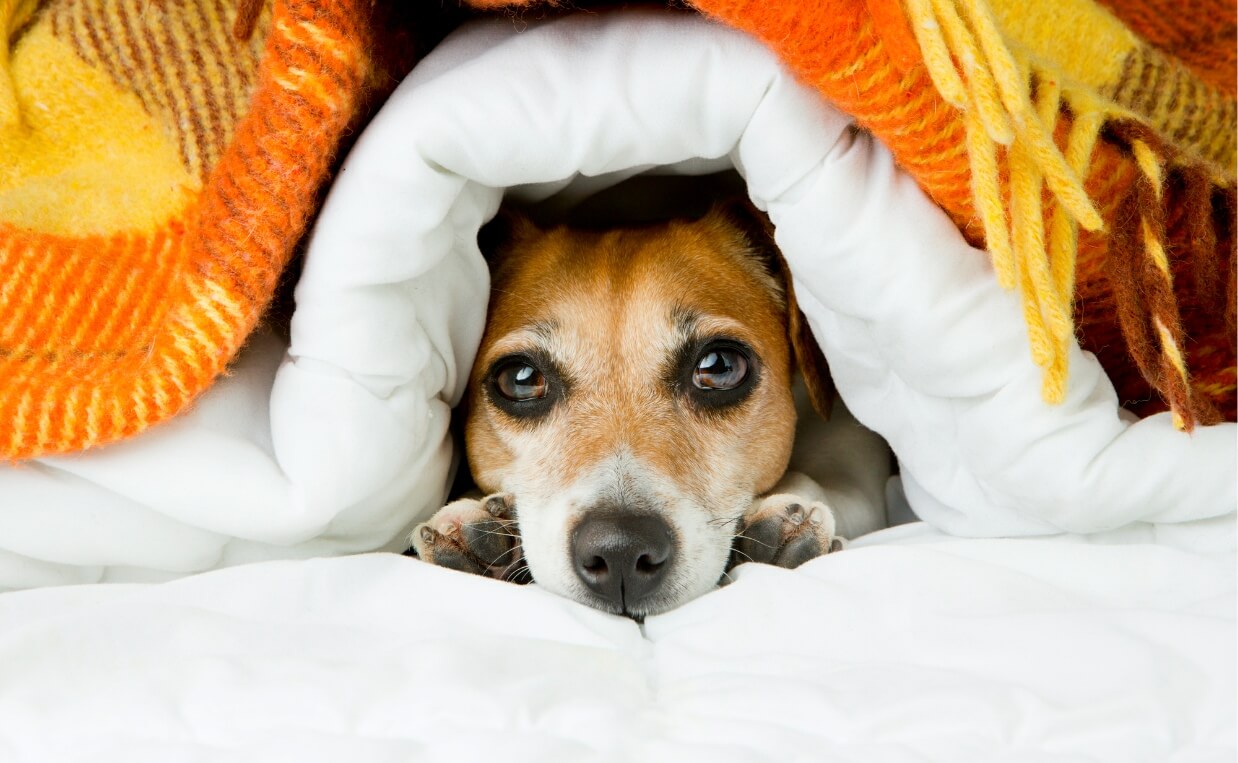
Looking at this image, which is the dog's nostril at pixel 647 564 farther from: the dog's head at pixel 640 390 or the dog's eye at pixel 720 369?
the dog's eye at pixel 720 369

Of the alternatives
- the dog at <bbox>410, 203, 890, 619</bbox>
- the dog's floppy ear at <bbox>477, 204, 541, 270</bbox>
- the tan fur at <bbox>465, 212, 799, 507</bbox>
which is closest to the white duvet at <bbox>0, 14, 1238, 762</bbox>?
the dog at <bbox>410, 203, 890, 619</bbox>

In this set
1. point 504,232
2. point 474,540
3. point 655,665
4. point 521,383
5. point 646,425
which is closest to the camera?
point 655,665

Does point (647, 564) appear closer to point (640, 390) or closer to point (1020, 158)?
point (640, 390)

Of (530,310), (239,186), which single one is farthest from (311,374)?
(530,310)

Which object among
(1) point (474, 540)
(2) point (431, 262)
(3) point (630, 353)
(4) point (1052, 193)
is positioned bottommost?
(1) point (474, 540)

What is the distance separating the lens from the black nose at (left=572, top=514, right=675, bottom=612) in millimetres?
1238

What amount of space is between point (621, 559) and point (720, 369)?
0.43 metres

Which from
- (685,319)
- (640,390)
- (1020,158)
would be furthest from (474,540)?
(1020,158)

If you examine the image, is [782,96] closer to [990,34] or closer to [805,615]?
[990,34]

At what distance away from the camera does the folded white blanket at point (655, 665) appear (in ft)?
2.75

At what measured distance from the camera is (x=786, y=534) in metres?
1.35

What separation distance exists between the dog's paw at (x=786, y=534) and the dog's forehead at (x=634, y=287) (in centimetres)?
30

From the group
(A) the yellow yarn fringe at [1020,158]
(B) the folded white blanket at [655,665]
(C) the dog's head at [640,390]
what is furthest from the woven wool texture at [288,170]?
(C) the dog's head at [640,390]

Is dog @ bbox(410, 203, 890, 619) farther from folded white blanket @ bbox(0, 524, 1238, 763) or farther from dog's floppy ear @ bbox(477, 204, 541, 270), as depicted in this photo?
folded white blanket @ bbox(0, 524, 1238, 763)
